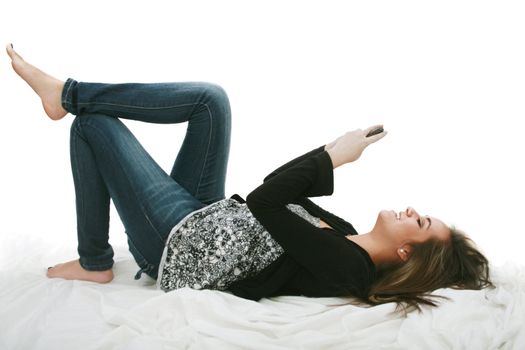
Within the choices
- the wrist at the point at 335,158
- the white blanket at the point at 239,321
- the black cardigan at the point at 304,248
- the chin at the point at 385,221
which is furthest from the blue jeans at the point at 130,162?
the chin at the point at 385,221

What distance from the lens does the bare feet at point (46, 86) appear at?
2.11 m

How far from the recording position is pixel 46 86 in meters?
2.12

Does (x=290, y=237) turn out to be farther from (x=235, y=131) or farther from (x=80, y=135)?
(x=235, y=131)

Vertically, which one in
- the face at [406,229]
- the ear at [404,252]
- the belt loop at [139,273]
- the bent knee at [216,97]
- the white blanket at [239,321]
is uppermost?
the bent knee at [216,97]

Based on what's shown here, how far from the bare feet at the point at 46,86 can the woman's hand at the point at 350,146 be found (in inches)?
38.9

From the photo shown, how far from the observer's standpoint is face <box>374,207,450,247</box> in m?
2.02

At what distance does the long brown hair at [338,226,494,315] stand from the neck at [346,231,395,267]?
0.03 m

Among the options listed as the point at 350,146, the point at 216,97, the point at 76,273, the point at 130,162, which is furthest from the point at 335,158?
the point at 76,273

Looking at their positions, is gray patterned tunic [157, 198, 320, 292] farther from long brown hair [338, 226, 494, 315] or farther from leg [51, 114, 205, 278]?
long brown hair [338, 226, 494, 315]

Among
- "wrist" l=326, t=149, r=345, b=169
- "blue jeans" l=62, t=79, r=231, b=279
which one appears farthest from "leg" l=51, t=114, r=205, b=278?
"wrist" l=326, t=149, r=345, b=169

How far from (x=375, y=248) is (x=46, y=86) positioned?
4.32 feet

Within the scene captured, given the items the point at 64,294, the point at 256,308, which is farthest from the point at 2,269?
the point at 256,308

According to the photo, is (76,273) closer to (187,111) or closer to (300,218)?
(187,111)

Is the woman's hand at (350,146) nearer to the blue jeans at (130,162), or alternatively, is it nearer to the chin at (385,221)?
the chin at (385,221)
